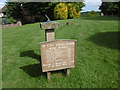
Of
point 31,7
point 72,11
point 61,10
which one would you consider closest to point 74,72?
point 61,10

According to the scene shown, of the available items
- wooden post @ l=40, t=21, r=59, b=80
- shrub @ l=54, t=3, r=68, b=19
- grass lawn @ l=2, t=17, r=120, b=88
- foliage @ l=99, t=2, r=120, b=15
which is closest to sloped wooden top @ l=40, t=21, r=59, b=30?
wooden post @ l=40, t=21, r=59, b=80

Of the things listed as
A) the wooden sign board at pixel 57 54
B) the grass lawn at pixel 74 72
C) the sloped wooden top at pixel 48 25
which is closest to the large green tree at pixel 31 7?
the grass lawn at pixel 74 72

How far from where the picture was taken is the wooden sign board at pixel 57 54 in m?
3.95

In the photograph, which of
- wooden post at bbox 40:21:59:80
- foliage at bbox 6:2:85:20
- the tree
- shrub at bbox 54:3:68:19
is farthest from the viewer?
the tree

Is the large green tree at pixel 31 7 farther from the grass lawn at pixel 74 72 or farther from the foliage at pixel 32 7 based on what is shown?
the grass lawn at pixel 74 72

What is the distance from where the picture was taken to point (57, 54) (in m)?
4.08

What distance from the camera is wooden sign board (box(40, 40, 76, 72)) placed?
395 cm

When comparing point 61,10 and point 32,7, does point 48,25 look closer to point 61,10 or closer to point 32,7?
point 61,10

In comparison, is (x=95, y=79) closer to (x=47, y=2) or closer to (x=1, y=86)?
(x=1, y=86)

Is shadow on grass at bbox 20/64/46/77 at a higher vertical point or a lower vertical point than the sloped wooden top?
Result: lower

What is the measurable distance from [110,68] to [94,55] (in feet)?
4.43

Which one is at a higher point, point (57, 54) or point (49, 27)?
point (49, 27)

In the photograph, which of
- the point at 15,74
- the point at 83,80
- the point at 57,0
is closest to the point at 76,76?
the point at 83,80

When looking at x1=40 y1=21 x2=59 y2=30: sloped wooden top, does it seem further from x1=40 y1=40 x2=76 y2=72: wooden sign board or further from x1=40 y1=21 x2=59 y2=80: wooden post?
x1=40 y1=40 x2=76 y2=72: wooden sign board
